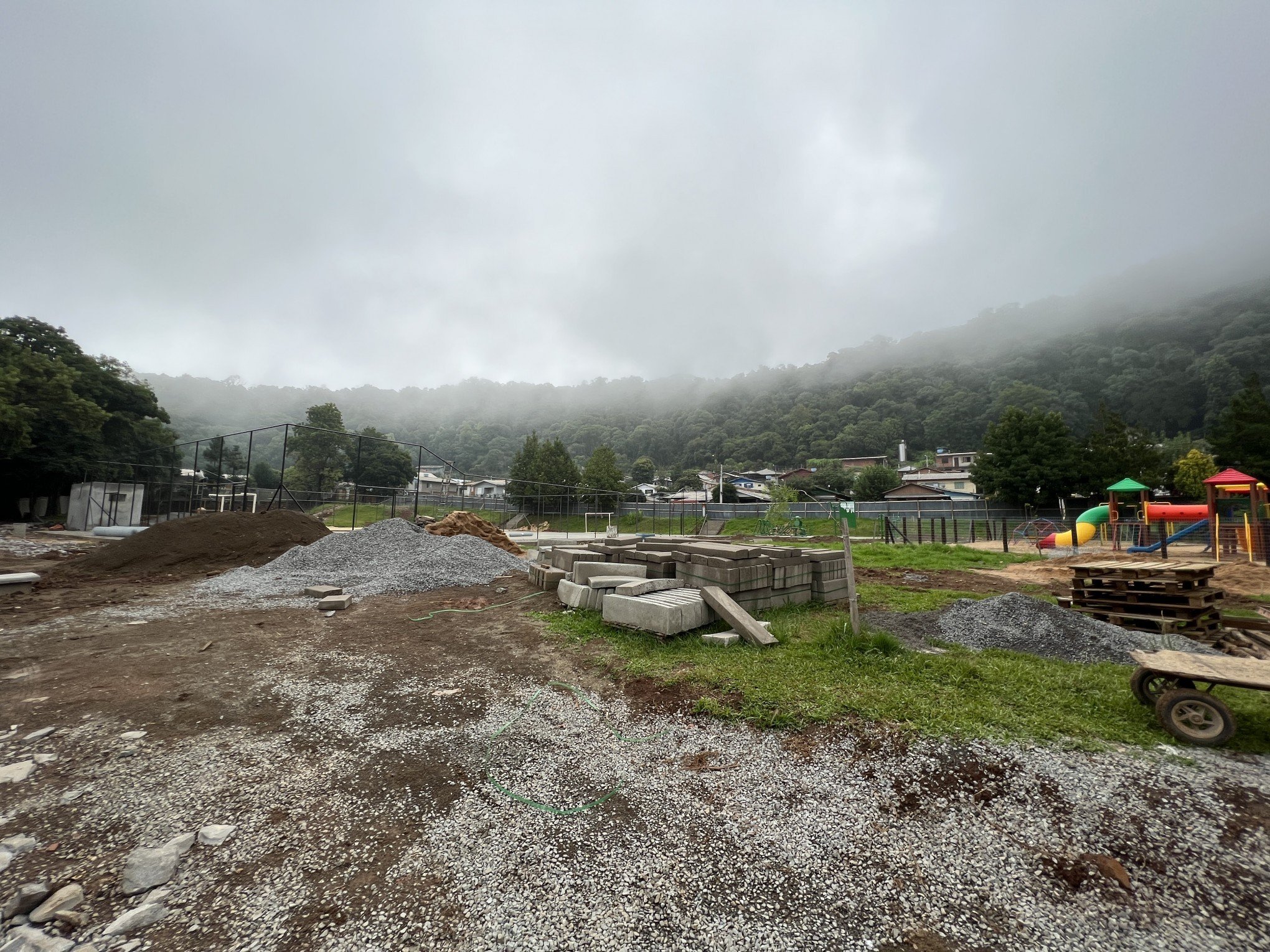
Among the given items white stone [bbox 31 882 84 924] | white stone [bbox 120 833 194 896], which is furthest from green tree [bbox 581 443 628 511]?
white stone [bbox 31 882 84 924]

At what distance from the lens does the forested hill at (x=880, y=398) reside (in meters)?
82.2

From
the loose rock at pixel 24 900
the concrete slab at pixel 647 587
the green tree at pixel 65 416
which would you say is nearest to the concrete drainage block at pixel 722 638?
the concrete slab at pixel 647 587

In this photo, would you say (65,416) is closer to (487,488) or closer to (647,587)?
(647,587)

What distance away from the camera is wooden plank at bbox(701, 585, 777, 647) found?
6.12 m

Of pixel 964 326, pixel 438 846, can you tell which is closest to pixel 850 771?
pixel 438 846

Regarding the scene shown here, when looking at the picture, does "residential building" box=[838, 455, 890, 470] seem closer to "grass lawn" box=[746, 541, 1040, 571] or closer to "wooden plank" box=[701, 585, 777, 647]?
"grass lawn" box=[746, 541, 1040, 571]

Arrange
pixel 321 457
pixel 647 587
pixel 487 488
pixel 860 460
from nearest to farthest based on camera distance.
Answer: pixel 647 587 → pixel 321 457 → pixel 487 488 → pixel 860 460

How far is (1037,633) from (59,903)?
8560mm

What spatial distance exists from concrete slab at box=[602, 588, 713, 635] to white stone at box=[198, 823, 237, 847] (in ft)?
14.2

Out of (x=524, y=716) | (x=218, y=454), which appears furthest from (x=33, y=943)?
(x=218, y=454)

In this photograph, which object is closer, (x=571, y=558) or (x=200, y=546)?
(x=571, y=558)

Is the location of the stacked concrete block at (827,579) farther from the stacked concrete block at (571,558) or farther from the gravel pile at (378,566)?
the gravel pile at (378,566)

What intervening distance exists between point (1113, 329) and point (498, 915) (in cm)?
16200

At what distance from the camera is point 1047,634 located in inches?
243
